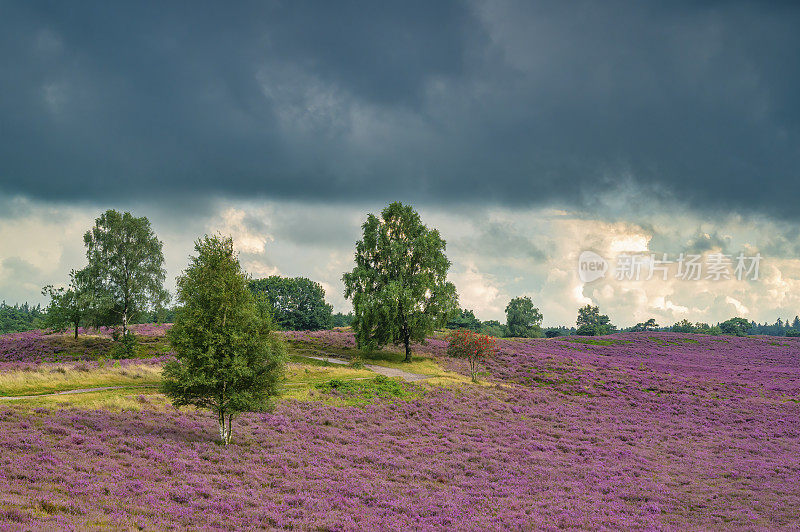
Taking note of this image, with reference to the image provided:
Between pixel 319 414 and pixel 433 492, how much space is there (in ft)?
46.7

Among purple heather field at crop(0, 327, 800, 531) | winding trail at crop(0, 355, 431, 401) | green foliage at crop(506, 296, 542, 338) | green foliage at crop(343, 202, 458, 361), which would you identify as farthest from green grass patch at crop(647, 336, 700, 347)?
winding trail at crop(0, 355, 431, 401)

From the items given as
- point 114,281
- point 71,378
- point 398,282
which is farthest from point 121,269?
point 398,282

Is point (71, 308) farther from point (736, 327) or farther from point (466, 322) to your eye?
point (736, 327)

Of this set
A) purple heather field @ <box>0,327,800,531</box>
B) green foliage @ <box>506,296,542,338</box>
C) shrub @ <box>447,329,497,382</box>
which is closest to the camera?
purple heather field @ <box>0,327,800,531</box>

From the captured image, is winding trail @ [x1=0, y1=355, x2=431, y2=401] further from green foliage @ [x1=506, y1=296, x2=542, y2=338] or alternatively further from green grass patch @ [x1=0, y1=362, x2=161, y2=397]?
green foliage @ [x1=506, y1=296, x2=542, y2=338]

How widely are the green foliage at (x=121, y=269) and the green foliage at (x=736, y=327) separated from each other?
161972 mm

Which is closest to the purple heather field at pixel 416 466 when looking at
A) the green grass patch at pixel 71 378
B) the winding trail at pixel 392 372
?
the winding trail at pixel 392 372

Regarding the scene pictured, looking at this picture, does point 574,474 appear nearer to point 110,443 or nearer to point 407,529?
point 407,529

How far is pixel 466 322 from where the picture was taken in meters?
144

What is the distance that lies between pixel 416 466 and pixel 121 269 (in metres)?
56.7

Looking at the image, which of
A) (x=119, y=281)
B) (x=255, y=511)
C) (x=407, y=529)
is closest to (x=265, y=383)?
(x=255, y=511)

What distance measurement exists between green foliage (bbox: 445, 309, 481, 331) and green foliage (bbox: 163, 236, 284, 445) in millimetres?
117472

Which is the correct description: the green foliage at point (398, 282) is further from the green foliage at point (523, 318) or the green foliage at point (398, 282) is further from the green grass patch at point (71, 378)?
the green foliage at point (523, 318)

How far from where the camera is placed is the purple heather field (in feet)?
50.3
